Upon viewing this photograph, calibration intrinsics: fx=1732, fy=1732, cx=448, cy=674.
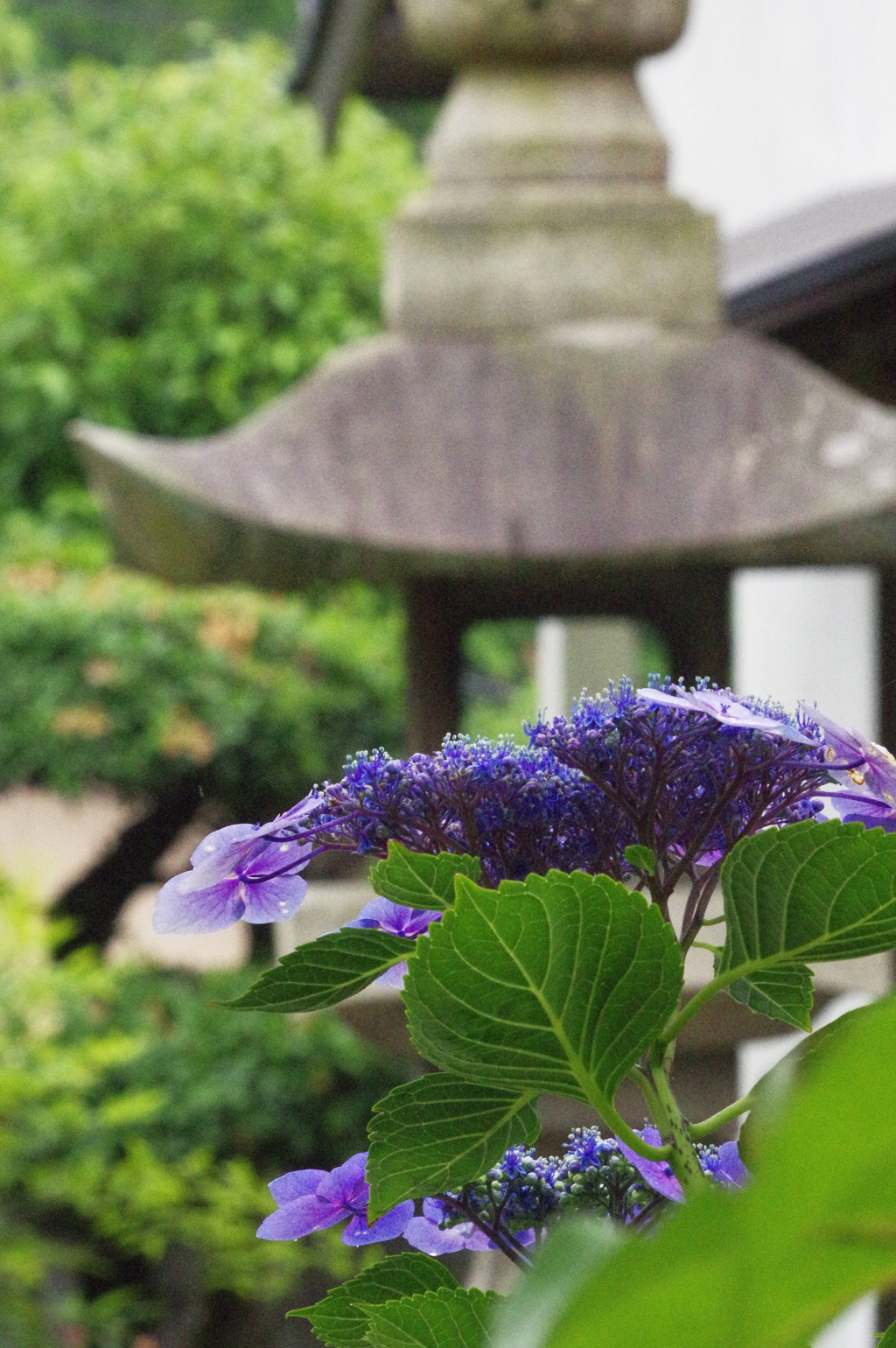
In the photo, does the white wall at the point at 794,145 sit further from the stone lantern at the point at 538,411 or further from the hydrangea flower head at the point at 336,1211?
the hydrangea flower head at the point at 336,1211

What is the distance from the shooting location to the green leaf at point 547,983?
435 millimetres

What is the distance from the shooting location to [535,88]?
250 centimetres

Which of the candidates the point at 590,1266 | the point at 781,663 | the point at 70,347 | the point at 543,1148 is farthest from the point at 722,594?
the point at 70,347

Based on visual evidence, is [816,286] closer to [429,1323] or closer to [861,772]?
[861,772]

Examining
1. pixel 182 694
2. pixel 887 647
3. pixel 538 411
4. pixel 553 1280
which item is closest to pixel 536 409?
pixel 538 411

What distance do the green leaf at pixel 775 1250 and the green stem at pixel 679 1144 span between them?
247 mm

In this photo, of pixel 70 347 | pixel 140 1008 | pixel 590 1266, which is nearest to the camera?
pixel 590 1266

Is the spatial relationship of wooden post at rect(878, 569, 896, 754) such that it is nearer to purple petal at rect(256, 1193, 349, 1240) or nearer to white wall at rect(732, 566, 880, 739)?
white wall at rect(732, 566, 880, 739)

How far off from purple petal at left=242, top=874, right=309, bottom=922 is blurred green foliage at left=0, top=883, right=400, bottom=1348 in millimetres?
3165

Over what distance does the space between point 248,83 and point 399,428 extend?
6141 mm

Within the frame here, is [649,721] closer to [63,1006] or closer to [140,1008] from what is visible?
[63,1006]

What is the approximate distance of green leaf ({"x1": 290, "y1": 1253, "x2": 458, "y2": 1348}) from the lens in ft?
1.85

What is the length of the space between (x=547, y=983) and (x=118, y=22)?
682 inches

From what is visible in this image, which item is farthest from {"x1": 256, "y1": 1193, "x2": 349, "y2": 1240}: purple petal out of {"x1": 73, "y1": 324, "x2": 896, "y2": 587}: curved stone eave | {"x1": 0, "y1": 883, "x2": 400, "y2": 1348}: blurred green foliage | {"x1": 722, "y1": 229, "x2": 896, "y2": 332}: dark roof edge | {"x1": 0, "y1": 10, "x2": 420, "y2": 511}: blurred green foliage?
{"x1": 0, "y1": 10, "x2": 420, "y2": 511}: blurred green foliage
